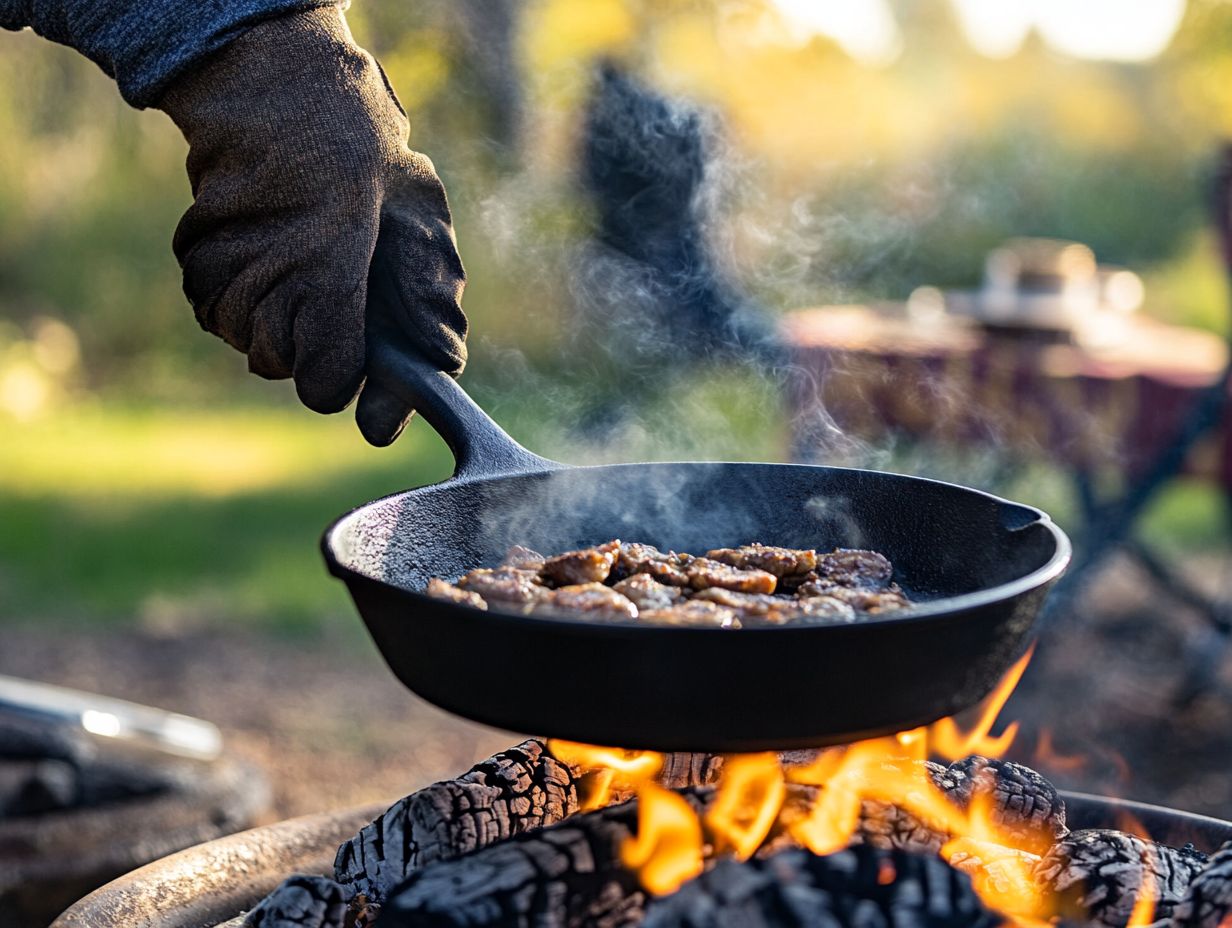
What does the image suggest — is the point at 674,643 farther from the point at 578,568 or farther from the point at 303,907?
the point at 303,907

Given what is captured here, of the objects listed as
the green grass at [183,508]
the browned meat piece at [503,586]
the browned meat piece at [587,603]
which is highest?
the browned meat piece at [587,603]

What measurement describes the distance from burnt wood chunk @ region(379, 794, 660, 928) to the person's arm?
2.12 feet

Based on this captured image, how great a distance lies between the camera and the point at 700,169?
5.89 metres

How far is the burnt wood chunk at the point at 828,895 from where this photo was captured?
55.0 inches

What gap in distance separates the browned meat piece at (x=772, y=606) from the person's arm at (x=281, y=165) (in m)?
0.57

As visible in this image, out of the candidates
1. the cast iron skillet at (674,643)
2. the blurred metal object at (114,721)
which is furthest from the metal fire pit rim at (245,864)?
the blurred metal object at (114,721)

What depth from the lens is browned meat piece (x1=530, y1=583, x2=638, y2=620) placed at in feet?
4.93

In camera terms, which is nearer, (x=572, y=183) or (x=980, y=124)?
(x=572, y=183)

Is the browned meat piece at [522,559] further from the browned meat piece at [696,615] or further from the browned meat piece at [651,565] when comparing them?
the browned meat piece at [696,615]

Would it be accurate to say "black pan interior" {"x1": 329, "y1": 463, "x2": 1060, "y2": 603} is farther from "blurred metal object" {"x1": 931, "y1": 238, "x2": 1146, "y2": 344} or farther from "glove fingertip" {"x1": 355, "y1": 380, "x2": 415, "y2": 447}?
"blurred metal object" {"x1": 931, "y1": 238, "x2": 1146, "y2": 344}

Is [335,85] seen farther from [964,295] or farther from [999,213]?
[999,213]

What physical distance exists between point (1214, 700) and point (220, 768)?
10.6 feet

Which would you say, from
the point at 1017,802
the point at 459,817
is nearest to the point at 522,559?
the point at 459,817

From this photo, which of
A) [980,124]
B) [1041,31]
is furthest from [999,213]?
[1041,31]
